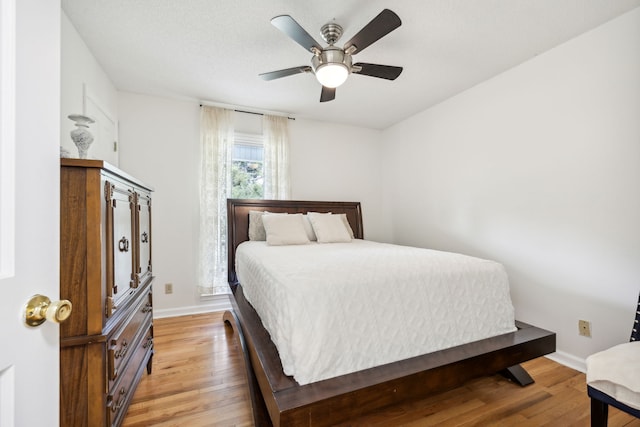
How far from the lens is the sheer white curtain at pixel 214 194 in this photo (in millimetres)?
3236

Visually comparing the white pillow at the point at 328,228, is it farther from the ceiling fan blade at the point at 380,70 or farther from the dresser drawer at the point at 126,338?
the dresser drawer at the point at 126,338

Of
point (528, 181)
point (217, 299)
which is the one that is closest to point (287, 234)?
point (217, 299)

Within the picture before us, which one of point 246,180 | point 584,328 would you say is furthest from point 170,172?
point 584,328

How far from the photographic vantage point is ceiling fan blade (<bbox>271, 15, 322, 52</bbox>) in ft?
5.15

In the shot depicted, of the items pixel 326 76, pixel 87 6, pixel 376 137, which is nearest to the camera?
pixel 87 6

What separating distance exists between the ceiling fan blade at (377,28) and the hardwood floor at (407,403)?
2.23 m

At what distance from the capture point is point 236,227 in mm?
3268

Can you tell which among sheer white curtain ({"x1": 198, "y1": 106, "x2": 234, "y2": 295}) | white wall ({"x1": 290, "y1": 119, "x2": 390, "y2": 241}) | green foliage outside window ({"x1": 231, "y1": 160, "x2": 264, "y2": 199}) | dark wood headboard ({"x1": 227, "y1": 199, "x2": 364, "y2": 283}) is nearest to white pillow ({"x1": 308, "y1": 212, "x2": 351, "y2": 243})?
dark wood headboard ({"x1": 227, "y1": 199, "x2": 364, "y2": 283})

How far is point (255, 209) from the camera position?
11.2 ft

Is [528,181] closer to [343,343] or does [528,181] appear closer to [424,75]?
[424,75]

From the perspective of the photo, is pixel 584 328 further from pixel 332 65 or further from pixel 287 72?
pixel 287 72

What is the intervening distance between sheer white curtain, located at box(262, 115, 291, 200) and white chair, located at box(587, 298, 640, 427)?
3104mm

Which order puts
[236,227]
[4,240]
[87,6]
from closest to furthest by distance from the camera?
1. [4,240]
2. [87,6]
3. [236,227]

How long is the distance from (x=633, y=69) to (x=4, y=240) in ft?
10.2
